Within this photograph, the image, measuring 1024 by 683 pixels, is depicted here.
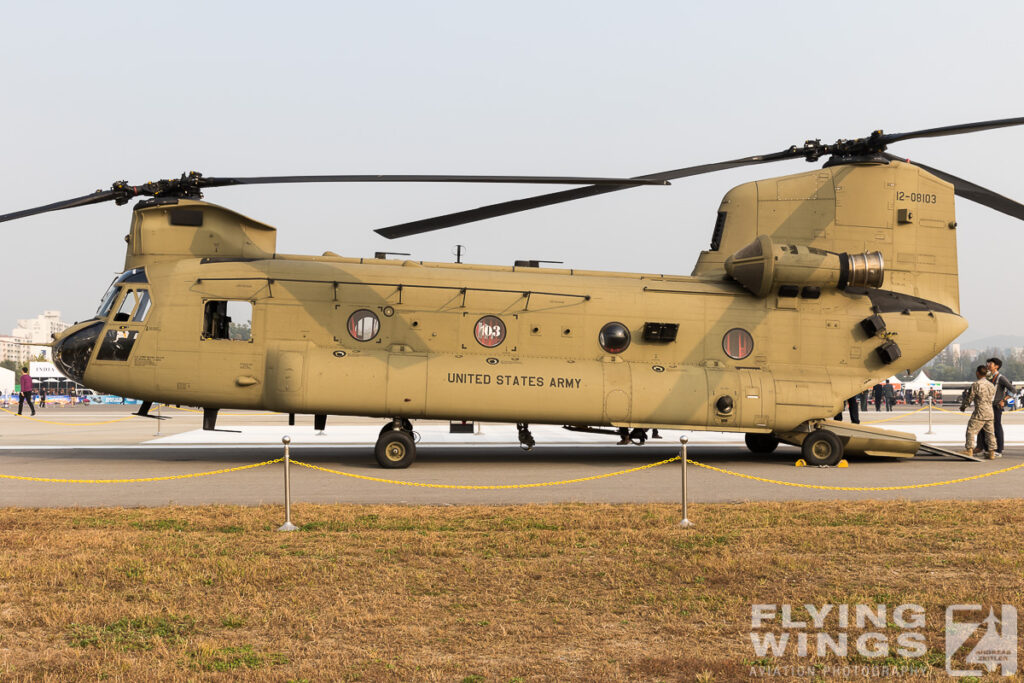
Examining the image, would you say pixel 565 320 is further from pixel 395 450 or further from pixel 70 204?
pixel 70 204

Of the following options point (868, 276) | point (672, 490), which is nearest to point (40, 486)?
point (672, 490)

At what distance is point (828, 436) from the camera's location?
610 inches

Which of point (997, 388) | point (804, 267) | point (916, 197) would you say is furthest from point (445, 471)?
point (997, 388)

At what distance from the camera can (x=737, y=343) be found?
15586 mm

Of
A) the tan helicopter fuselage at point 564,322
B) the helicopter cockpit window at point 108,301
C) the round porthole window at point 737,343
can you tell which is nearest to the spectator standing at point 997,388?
the tan helicopter fuselage at point 564,322

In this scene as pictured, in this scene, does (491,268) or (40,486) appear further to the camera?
A: (491,268)

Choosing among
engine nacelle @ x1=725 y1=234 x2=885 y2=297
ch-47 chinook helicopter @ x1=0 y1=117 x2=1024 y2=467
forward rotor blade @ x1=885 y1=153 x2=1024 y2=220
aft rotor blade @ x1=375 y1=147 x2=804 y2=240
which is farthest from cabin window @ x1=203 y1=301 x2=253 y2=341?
forward rotor blade @ x1=885 y1=153 x2=1024 y2=220

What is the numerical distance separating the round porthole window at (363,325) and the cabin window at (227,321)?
1.84 metres

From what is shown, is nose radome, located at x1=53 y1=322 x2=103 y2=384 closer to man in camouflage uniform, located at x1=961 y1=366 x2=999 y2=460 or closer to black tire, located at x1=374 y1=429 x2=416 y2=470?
black tire, located at x1=374 y1=429 x2=416 y2=470

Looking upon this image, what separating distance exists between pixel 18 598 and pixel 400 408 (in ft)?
27.9

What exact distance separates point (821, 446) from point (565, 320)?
5595 millimetres

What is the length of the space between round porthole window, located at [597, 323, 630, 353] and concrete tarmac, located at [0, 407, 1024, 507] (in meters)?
2.28

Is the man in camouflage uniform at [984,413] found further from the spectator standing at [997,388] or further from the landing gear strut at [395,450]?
the landing gear strut at [395,450]

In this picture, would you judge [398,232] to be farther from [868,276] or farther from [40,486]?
[868,276]
